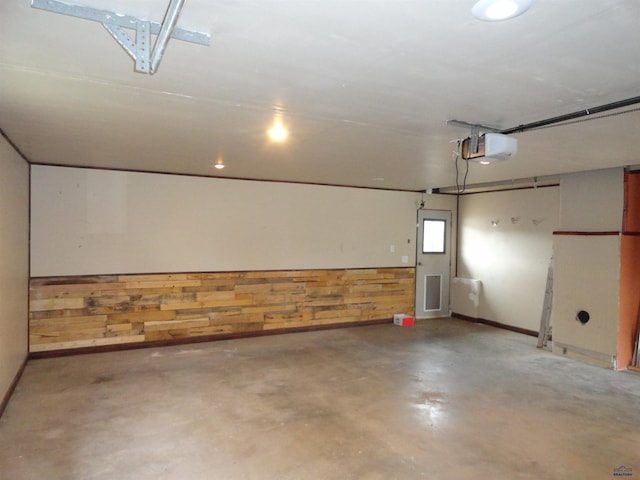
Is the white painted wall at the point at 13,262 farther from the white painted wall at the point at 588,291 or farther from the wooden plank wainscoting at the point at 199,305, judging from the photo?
the white painted wall at the point at 588,291

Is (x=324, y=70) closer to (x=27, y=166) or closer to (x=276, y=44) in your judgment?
(x=276, y=44)

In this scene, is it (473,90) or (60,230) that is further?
(60,230)

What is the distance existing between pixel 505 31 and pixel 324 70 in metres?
0.81

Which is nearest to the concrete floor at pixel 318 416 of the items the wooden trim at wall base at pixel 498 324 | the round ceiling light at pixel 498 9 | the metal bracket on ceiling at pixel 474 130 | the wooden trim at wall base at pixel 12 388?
the wooden trim at wall base at pixel 12 388

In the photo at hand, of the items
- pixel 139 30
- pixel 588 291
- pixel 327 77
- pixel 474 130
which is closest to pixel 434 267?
pixel 588 291

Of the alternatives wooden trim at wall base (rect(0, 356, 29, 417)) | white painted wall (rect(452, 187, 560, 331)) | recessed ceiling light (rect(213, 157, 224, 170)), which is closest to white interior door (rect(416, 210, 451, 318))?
white painted wall (rect(452, 187, 560, 331))

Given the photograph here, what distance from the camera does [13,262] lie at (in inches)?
150

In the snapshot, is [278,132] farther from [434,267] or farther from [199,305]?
[434,267]

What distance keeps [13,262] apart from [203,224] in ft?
7.56

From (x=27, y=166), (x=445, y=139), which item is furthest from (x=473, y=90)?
(x=27, y=166)

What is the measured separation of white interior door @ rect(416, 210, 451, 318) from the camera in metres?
7.48

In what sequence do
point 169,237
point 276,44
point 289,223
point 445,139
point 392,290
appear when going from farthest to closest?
1. point 392,290
2. point 289,223
3. point 169,237
4. point 445,139
5. point 276,44

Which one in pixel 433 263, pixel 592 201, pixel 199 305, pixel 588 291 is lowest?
pixel 199 305

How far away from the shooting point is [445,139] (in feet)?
11.2
